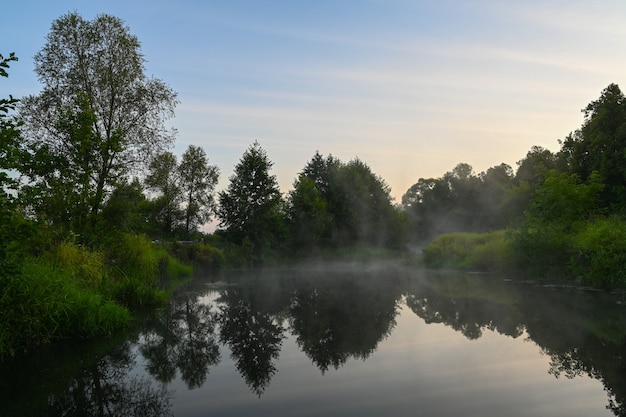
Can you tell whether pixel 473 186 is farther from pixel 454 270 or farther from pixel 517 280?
pixel 517 280

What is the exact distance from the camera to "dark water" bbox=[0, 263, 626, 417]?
5348 mm

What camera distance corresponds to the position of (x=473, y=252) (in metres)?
28.5

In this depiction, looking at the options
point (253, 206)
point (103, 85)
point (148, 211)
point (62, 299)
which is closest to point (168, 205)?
point (148, 211)

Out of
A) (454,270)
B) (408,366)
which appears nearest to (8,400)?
(408,366)

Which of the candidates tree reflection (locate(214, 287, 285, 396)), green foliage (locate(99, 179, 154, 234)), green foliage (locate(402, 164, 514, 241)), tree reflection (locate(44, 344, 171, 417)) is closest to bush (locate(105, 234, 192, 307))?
green foliage (locate(99, 179, 154, 234))

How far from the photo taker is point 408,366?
277 inches

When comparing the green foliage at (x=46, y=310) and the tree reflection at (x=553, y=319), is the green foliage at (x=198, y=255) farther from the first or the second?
the green foliage at (x=46, y=310)

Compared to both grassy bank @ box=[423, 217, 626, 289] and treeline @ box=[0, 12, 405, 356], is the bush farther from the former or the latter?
grassy bank @ box=[423, 217, 626, 289]

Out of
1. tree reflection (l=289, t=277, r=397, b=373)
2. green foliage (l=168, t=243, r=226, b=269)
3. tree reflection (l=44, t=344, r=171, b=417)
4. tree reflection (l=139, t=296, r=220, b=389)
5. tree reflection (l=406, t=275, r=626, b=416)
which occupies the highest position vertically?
green foliage (l=168, t=243, r=226, b=269)

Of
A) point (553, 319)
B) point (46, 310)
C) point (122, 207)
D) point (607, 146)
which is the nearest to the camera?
point (46, 310)

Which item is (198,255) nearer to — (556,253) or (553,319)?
(556,253)

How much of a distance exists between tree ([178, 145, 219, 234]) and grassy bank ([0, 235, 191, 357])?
36536mm

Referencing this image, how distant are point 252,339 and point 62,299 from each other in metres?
3.52

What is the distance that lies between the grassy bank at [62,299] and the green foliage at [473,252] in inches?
724
